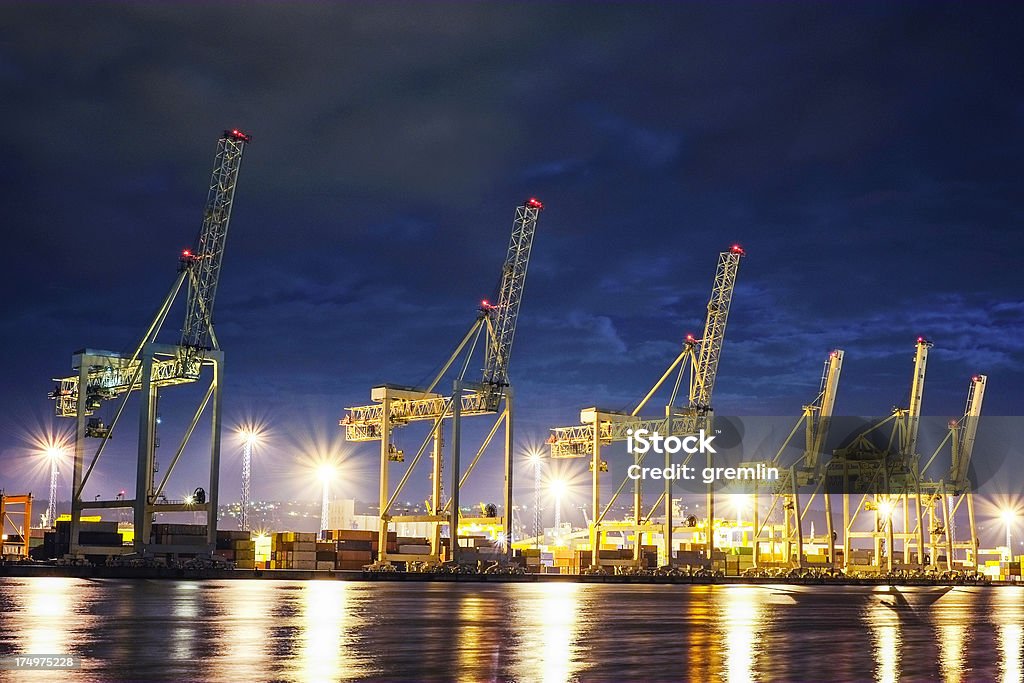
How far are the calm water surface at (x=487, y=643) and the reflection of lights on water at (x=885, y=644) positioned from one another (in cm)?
3

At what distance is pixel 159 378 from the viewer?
6819 cm

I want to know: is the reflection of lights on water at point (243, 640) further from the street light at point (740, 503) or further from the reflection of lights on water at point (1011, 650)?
the street light at point (740, 503)

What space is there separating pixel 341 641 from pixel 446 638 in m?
2.17

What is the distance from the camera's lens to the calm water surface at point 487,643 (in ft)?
49.0

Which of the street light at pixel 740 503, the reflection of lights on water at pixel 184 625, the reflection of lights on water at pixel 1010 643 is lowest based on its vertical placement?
the reflection of lights on water at pixel 1010 643

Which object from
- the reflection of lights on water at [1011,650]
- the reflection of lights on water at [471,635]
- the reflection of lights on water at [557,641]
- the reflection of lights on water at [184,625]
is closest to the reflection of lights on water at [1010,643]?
the reflection of lights on water at [1011,650]

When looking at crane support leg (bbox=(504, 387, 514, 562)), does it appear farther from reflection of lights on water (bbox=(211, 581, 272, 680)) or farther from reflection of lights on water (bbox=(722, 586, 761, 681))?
reflection of lights on water (bbox=(211, 581, 272, 680))

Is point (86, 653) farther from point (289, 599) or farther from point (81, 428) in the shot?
point (81, 428)

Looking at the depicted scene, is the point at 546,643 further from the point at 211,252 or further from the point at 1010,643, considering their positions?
the point at 211,252

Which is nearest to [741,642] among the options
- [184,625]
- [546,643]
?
[546,643]

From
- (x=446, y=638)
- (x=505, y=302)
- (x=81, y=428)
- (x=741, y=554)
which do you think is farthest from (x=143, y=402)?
(x=741, y=554)

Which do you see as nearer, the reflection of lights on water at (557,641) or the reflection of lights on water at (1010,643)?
the reflection of lights on water at (557,641)

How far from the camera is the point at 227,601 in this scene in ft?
114

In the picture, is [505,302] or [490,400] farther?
[505,302]
